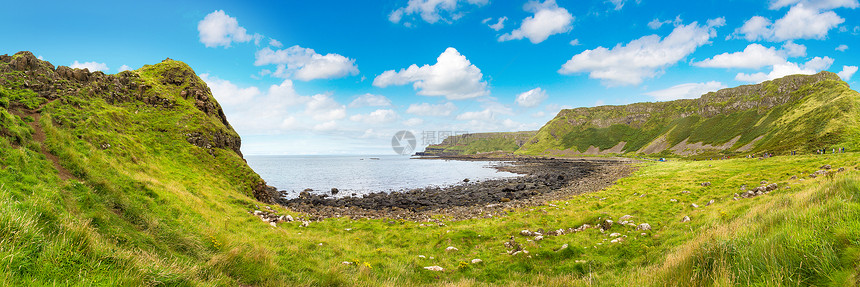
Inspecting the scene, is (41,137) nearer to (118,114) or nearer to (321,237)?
(321,237)

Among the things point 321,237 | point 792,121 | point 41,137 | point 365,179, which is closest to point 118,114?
point 41,137

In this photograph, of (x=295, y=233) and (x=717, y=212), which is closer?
(x=717, y=212)

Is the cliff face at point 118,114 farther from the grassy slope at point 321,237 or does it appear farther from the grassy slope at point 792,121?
the grassy slope at point 792,121

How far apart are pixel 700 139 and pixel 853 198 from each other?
719 ft

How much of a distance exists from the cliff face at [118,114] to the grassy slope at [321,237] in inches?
12.5

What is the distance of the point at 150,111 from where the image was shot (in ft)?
116

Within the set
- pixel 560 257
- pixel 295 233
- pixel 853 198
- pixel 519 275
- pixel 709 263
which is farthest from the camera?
pixel 295 233

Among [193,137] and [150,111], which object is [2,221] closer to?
[193,137]

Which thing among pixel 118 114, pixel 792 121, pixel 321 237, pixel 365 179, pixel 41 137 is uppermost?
pixel 792 121

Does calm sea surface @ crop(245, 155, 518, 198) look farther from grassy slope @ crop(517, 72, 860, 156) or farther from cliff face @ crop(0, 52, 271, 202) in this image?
grassy slope @ crop(517, 72, 860, 156)

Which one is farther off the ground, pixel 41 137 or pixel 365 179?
pixel 41 137

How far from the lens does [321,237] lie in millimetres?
18328

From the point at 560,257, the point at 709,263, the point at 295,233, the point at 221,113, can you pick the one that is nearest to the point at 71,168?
the point at 295,233

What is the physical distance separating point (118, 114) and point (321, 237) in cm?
2860
